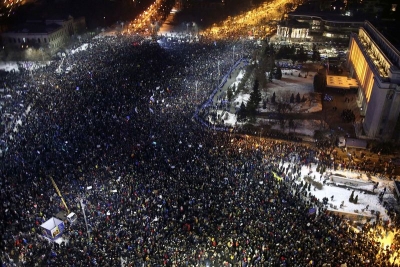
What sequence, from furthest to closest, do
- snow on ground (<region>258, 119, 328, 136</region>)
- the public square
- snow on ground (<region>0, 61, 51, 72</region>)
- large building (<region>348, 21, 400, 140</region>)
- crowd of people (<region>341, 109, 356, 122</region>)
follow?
snow on ground (<region>0, 61, 51, 72</region>)
crowd of people (<region>341, 109, 356, 122</region>)
snow on ground (<region>258, 119, 328, 136</region>)
large building (<region>348, 21, 400, 140</region>)
the public square

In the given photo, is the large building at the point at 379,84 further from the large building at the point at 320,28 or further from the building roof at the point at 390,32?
the large building at the point at 320,28

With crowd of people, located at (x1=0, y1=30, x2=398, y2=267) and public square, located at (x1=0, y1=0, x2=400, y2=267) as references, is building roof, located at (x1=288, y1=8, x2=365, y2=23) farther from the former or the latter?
crowd of people, located at (x1=0, y1=30, x2=398, y2=267)

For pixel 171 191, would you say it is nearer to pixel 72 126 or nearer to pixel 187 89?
pixel 72 126

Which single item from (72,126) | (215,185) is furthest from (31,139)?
(215,185)

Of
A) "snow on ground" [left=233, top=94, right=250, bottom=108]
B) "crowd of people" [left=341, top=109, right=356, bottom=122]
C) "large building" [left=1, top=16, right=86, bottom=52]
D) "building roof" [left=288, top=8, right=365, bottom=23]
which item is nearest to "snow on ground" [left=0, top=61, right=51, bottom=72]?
"large building" [left=1, top=16, right=86, bottom=52]

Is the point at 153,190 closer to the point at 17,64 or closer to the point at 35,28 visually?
the point at 17,64

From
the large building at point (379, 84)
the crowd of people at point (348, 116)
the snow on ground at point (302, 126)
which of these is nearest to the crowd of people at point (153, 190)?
the snow on ground at point (302, 126)
